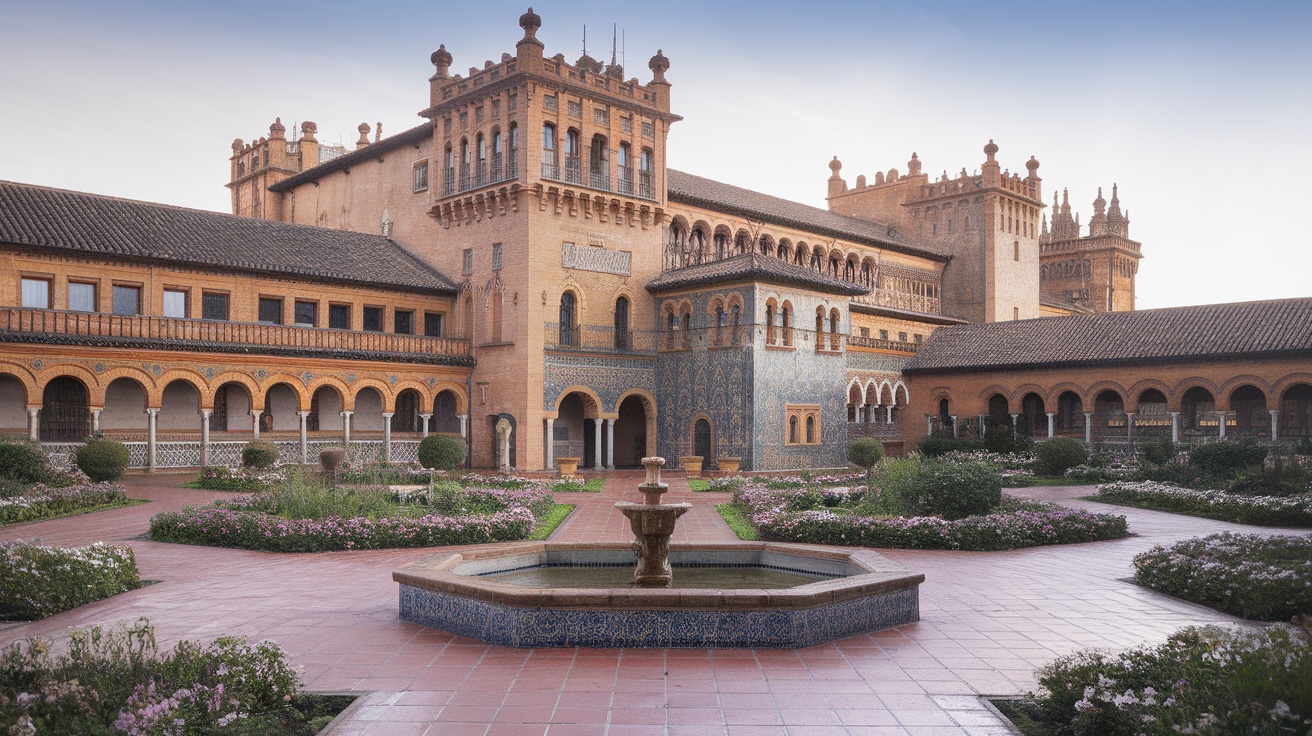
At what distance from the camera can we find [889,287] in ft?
151

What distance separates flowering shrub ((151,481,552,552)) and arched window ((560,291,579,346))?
1500 centimetres

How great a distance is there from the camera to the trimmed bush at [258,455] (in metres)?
25.6

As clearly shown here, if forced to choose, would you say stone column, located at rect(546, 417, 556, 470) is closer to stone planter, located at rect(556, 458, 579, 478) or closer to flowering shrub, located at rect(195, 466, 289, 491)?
stone planter, located at rect(556, 458, 579, 478)

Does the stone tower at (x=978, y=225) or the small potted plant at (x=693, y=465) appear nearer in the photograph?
the small potted plant at (x=693, y=465)

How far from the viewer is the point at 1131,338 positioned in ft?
111

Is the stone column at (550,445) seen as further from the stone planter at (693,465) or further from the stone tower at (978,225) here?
the stone tower at (978,225)

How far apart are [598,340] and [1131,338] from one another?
18553 mm

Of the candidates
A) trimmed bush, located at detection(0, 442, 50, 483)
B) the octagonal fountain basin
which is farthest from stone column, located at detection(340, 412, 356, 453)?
the octagonal fountain basin

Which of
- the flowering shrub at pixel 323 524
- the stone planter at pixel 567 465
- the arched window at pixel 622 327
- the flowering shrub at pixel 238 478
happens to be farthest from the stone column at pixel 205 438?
the arched window at pixel 622 327

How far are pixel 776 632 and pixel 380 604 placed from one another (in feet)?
14.1

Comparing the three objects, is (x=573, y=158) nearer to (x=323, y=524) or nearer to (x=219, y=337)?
(x=219, y=337)

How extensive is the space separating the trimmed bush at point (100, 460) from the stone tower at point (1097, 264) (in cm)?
5691

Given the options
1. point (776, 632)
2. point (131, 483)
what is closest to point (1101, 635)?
Result: point (776, 632)

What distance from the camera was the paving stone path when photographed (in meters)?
6.28
